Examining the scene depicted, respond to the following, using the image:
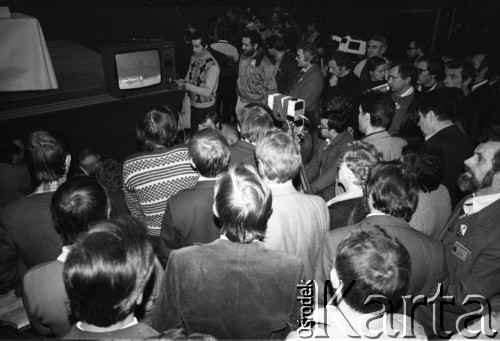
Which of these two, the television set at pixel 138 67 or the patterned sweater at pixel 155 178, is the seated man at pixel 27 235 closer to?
the patterned sweater at pixel 155 178

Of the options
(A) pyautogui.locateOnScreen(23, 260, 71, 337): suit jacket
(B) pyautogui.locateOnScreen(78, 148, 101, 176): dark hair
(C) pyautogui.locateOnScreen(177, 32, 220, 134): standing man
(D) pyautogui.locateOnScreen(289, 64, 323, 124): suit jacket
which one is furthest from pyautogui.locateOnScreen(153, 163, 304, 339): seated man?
(D) pyautogui.locateOnScreen(289, 64, 323, 124): suit jacket

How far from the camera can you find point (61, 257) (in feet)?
4.73

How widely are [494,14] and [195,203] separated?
746 cm

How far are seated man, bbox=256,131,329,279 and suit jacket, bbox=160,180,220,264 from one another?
0.32m

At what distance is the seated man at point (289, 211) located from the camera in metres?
1.82

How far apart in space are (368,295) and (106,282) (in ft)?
2.42

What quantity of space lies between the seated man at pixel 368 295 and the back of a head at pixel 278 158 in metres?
0.75

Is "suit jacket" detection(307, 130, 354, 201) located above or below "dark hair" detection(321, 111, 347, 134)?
below

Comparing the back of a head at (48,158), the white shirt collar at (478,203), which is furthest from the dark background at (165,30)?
the white shirt collar at (478,203)

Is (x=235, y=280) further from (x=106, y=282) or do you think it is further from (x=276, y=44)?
(x=276, y=44)

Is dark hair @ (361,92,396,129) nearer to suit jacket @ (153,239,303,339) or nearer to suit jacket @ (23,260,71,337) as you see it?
suit jacket @ (153,239,303,339)

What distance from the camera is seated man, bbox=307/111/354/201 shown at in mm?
2768

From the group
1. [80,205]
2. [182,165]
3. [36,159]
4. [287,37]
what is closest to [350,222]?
[182,165]

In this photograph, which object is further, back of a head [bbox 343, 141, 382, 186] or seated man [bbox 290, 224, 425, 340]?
back of a head [bbox 343, 141, 382, 186]
